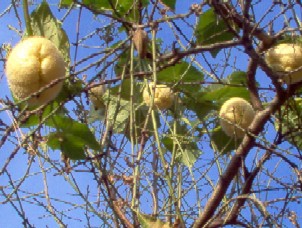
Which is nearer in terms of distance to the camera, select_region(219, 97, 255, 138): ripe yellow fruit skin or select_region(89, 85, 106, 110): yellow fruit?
select_region(219, 97, 255, 138): ripe yellow fruit skin

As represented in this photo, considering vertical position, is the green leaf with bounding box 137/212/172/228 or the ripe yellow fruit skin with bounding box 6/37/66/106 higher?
the ripe yellow fruit skin with bounding box 6/37/66/106

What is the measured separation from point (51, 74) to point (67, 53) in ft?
0.72

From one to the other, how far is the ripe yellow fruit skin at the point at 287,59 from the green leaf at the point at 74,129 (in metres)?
0.36

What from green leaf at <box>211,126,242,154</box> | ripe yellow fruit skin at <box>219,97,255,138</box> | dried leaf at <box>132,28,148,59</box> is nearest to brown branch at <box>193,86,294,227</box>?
ripe yellow fruit skin at <box>219,97,255,138</box>

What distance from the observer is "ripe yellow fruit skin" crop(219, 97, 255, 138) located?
1.26 meters

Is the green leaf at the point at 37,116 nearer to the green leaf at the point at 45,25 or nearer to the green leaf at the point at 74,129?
the green leaf at the point at 74,129

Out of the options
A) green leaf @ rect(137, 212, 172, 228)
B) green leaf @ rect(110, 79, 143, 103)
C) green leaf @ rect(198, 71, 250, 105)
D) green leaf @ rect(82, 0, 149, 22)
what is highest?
green leaf @ rect(82, 0, 149, 22)

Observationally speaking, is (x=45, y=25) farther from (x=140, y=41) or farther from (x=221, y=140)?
(x=221, y=140)

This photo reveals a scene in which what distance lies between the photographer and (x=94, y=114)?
4.74ft

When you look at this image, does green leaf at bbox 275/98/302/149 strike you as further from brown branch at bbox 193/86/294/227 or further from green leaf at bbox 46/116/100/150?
green leaf at bbox 46/116/100/150

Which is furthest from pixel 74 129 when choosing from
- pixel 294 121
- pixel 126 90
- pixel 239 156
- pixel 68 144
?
pixel 294 121

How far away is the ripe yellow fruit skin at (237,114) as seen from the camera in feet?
4.12

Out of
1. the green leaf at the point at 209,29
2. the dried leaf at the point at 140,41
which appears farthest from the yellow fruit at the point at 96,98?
the dried leaf at the point at 140,41

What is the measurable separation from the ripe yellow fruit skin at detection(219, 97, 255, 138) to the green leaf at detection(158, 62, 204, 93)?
9 centimetres
